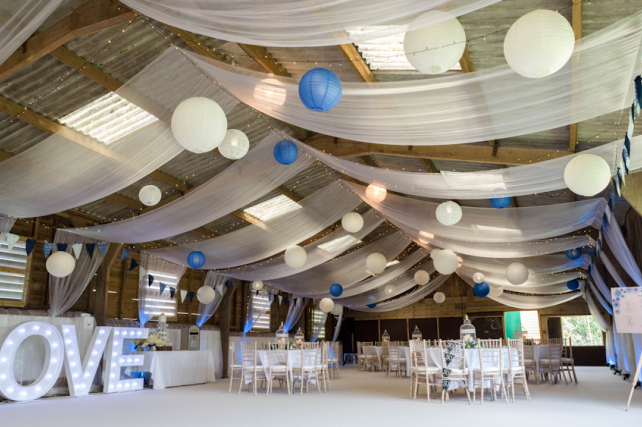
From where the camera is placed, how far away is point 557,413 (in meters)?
5.51

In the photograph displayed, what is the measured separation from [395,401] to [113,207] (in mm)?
6232

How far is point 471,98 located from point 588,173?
1.51 metres

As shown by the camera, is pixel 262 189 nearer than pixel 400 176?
No

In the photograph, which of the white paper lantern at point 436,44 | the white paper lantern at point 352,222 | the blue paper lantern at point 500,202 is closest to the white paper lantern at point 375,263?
the white paper lantern at point 352,222

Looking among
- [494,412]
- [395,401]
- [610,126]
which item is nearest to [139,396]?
[395,401]

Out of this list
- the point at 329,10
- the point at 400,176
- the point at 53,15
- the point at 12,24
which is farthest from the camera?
the point at 400,176

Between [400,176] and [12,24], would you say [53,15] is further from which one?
[400,176]

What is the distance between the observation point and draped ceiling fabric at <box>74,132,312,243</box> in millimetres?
6211

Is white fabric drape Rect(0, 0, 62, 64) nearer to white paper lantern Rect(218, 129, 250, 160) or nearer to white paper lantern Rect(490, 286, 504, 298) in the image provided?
white paper lantern Rect(218, 129, 250, 160)

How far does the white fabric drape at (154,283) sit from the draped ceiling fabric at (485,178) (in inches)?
224

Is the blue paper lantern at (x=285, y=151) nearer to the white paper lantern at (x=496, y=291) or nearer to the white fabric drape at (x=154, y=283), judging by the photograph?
the white fabric drape at (x=154, y=283)

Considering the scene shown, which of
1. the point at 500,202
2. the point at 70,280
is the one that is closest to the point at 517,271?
the point at 500,202

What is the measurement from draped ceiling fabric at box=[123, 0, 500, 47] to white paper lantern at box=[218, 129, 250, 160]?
1935 millimetres

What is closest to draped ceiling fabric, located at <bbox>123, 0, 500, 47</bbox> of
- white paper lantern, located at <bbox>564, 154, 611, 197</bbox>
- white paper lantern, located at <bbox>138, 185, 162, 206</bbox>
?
white paper lantern, located at <bbox>564, 154, 611, 197</bbox>
